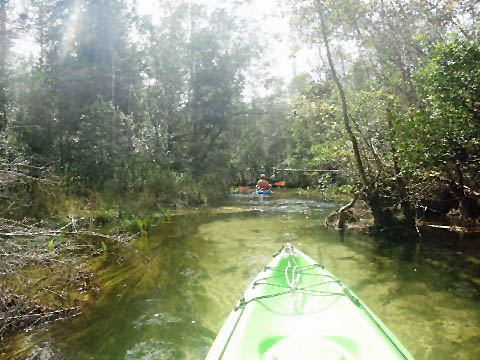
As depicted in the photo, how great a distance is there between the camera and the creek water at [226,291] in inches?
204

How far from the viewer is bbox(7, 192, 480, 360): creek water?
5191mm

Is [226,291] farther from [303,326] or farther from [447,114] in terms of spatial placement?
[447,114]

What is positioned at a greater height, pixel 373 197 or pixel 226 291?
pixel 373 197

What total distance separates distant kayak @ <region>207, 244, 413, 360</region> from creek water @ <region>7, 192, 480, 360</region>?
4.30 feet

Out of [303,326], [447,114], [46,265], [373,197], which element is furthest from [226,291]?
[373,197]

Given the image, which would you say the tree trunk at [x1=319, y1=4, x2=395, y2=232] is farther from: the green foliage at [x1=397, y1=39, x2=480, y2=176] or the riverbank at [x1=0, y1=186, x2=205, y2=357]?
the riverbank at [x1=0, y1=186, x2=205, y2=357]

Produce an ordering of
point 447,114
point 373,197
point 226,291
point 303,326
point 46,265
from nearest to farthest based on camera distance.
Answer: point 303,326, point 46,265, point 226,291, point 447,114, point 373,197

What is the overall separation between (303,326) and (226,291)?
3608 millimetres

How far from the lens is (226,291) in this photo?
7.31m

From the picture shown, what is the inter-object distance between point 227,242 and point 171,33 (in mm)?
18404

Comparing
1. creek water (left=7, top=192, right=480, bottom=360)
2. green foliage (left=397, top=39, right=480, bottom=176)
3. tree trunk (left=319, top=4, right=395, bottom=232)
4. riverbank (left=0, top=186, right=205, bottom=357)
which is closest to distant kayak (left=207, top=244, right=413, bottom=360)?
creek water (left=7, top=192, right=480, bottom=360)

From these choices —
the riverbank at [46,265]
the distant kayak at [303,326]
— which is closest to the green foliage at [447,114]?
the distant kayak at [303,326]

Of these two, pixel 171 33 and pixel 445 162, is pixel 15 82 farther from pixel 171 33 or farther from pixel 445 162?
pixel 445 162

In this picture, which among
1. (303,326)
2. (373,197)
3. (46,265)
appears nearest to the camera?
(303,326)
